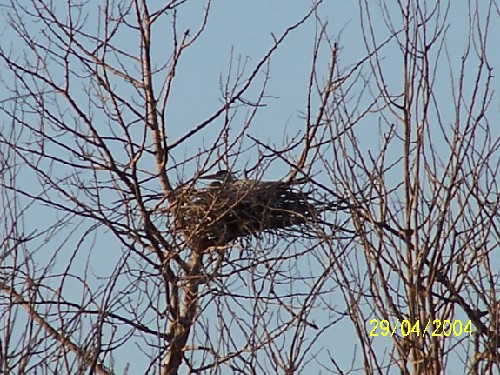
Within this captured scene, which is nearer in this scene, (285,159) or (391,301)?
(391,301)

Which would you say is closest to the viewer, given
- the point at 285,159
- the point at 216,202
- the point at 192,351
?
the point at 192,351

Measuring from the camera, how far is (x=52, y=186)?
6039 mm

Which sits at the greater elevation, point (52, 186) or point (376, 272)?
point (52, 186)

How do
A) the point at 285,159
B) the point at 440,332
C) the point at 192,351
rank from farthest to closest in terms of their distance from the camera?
1. the point at 285,159
2. the point at 192,351
3. the point at 440,332

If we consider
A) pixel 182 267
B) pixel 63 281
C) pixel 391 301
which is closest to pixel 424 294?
pixel 391 301

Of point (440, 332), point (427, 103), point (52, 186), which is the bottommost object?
point (440, 332)

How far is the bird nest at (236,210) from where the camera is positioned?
20.7ft

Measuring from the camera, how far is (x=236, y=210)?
256 inches

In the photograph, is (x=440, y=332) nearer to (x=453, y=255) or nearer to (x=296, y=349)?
(x=453, y=255)

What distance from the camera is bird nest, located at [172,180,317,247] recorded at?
631 cm

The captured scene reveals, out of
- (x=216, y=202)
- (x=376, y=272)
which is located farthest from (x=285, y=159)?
(x=376, y=272)

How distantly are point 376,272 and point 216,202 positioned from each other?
A: 6.06 feet

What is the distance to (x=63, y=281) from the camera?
4.81m

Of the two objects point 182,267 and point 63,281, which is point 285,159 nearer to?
point 182,267
